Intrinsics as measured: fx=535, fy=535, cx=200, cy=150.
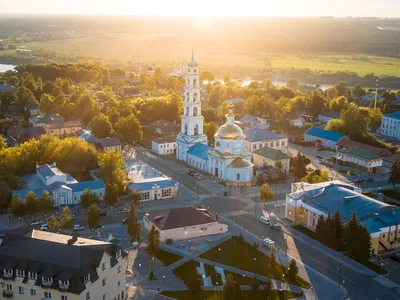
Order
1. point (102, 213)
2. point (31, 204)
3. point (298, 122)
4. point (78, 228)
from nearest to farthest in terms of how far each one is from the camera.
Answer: point (78, 228) → point (31, 204) → point (102, 213) → point (298, 122)

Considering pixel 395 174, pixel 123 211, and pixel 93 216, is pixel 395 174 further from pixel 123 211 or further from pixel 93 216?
pixel 93 216

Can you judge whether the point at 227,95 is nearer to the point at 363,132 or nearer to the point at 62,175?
the point at 363,132

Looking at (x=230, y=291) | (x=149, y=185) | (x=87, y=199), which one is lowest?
(x=149, y=185)

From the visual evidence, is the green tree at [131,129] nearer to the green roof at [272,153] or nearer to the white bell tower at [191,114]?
the white bell tower at [191,114]

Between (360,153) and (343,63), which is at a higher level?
(360,153)

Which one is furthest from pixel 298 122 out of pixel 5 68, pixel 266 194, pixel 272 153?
pixel 5 68
